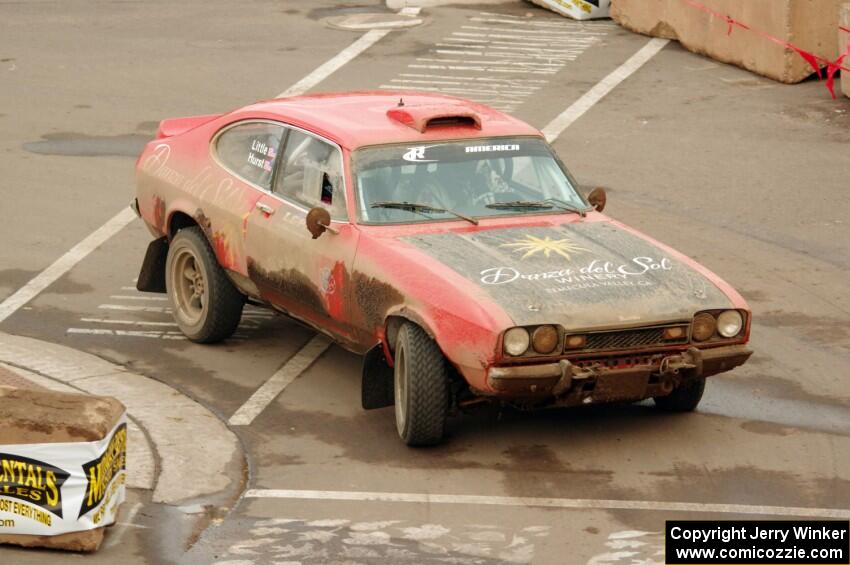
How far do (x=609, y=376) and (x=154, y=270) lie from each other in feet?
13.8

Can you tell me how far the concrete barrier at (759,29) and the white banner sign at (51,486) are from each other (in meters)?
13.2

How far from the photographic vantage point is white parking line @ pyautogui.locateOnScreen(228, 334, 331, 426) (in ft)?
31.8

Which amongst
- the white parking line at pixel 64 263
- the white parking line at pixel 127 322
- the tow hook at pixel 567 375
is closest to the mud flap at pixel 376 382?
the tow hook at pixel 567 375

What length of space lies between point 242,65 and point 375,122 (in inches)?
410

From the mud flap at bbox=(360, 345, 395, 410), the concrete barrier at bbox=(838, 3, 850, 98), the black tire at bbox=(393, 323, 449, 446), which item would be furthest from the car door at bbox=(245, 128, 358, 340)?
the concrete barrier at bbox=(838, 3, 850, 98)

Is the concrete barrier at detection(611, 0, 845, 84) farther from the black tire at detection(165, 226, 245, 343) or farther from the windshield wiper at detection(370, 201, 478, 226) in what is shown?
the windshield wiper at detection(370, 201, 478, 226)

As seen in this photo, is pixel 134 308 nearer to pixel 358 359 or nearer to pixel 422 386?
pixel 358 359

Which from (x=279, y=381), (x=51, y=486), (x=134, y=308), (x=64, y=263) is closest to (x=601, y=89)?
(x=64, y=263)

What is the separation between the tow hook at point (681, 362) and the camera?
8578 millimetres

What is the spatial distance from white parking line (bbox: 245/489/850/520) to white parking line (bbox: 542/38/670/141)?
29.3 feet

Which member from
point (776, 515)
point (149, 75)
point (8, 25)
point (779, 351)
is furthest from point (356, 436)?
point (8, 25)

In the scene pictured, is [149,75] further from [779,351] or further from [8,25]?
[779,351]

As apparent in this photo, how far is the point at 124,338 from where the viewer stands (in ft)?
36.7

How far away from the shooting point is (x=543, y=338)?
27.5 feet
